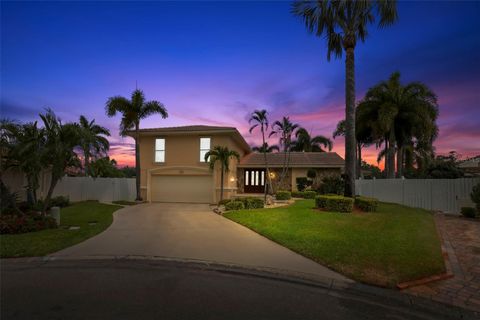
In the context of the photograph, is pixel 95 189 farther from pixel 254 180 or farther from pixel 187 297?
pixel 187 297

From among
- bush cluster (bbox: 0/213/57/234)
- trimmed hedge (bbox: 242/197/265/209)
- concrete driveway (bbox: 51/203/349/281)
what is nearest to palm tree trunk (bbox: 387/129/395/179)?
trimmed hedge (bbox: 242/197/265/209)

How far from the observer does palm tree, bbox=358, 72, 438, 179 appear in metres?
23.9

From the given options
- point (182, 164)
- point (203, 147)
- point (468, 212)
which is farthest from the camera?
point (182, 164)

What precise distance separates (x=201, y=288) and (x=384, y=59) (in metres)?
16.0

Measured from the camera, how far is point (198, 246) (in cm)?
770

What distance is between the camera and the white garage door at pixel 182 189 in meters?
21.5

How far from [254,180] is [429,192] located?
14.7 m

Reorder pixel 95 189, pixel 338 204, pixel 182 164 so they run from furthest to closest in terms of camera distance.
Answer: pixel 182 164, pixel 95 189, pixel 338 204

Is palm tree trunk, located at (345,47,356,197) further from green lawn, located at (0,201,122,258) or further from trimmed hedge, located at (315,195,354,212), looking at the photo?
green lawn, located at (0,201,122,258)

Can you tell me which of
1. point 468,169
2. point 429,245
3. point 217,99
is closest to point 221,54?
point 217,99

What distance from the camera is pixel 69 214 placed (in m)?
13.4

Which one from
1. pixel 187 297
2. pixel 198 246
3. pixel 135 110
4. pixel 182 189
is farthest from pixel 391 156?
pixel 187 297

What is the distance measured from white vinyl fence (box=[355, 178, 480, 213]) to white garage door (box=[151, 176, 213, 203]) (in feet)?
43.3

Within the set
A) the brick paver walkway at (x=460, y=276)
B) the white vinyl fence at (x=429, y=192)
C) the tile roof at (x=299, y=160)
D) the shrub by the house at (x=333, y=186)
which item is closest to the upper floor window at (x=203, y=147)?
the tile roof at (x=299, y=160)
